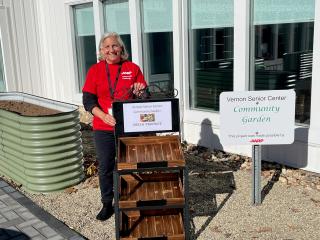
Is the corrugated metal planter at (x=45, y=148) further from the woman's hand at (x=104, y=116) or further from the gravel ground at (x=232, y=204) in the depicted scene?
the woman's hand at (x=104, y=116)

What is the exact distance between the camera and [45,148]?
517 cm

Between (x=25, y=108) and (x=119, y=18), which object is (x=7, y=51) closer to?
(x=119, y=18)

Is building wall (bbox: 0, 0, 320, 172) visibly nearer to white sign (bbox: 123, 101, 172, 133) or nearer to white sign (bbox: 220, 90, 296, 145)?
white sign (bbox: 220, 90, 296, 145)

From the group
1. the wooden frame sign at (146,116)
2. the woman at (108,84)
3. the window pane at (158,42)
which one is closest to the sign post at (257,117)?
the wooden frame sign at (146,116)

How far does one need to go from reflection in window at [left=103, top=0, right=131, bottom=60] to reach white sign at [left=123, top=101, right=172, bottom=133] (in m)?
4.67

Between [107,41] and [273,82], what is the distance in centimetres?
303

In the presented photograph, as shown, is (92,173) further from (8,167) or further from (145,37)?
(145,37)

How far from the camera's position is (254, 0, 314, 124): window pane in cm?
545

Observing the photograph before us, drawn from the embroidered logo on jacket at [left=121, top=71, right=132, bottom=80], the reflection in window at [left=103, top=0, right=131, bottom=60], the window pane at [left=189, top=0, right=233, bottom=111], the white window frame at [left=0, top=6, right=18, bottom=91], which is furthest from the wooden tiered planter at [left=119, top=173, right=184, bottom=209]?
the white window frame at [left=0, top=6, right=18, bottom=91]

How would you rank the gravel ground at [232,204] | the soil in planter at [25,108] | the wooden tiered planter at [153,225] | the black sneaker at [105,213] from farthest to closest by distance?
1. the soil in planter at [25,108]
2. the black sneaker at [105,213]
3. the gravel ground at [232,204]
4. the wooden tiered planter at [153,225]

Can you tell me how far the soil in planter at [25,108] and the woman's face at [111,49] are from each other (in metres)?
1.99

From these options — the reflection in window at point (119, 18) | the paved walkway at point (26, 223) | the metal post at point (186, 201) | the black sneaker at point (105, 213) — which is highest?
the reflection in window at point (119, 18)

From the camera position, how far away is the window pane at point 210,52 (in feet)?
21.1

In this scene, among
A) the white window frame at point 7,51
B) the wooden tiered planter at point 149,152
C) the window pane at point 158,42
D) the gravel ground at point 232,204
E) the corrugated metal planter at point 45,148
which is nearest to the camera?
the wooden tiered planter at point 149,152
